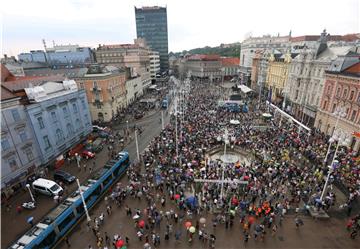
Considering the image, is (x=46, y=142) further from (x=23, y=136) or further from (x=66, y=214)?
(x=66, y=214)

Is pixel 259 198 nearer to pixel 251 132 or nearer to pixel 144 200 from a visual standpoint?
pixel 144 200

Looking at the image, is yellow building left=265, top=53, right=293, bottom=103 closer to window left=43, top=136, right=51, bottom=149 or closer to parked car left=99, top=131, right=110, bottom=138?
parked car left=99, top=131, right=110, bottom=138

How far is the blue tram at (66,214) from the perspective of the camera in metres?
14.9

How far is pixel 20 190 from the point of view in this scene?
2444 cm

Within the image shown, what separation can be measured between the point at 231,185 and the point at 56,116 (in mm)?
26528

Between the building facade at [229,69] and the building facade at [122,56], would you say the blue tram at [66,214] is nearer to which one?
the building facade at [122,56]

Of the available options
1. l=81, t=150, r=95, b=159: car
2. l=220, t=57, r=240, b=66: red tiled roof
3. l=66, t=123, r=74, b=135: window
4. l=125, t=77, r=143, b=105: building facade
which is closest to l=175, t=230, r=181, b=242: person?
l=81, t=150, r=95, b=159: car

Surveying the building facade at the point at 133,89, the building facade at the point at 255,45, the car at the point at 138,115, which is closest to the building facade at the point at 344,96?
the car at the point at 138,115

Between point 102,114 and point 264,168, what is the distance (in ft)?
120

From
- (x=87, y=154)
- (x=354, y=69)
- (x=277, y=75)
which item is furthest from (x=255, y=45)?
(x=87, y=154)

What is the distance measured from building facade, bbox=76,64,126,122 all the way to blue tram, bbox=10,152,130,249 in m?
24.5

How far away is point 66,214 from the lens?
17.3 metres

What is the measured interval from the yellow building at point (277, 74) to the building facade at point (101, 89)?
143 feet

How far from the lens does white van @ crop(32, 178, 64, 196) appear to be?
22.6 m
